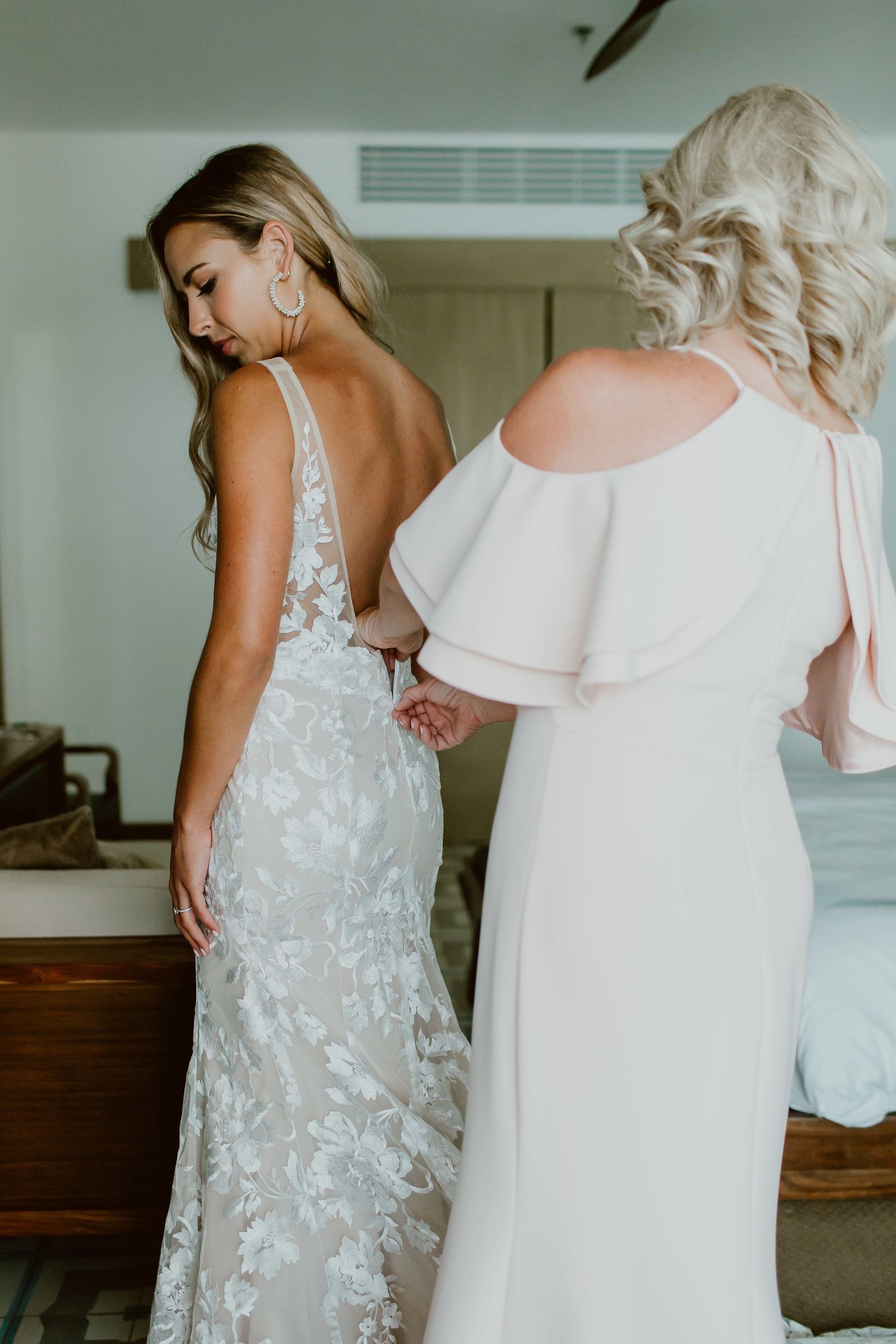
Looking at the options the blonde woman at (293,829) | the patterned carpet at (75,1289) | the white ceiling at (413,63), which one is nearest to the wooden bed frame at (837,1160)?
the blonde woman at (293,829)

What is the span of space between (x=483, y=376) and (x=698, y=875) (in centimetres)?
407

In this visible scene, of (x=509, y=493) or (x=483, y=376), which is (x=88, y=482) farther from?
(x=509, y=493)

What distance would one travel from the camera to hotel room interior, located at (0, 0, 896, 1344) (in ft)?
5.97

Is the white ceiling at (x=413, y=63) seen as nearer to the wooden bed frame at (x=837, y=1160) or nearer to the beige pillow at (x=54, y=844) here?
the beige pillow at (x=54, y=844)

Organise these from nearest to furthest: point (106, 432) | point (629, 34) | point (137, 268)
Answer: point (629, 34), point (137, 268), point (106, 432)

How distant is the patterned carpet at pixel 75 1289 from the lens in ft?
6.17

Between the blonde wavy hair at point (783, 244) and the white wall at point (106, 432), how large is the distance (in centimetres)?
407

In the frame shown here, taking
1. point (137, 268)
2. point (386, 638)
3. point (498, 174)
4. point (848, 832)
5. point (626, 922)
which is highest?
point (498, 174)

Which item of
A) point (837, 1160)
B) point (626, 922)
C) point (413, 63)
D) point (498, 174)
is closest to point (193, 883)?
point (626, 922)

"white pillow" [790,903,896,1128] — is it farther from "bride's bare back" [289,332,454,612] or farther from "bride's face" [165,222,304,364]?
"bride's face" [165,222,304,364]

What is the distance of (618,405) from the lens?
951 millimetres

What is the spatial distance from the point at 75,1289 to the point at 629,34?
10.4 ft

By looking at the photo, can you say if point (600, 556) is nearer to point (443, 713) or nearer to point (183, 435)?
point (443, 713)

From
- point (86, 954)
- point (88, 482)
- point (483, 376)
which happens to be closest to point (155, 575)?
point (88, 482)
